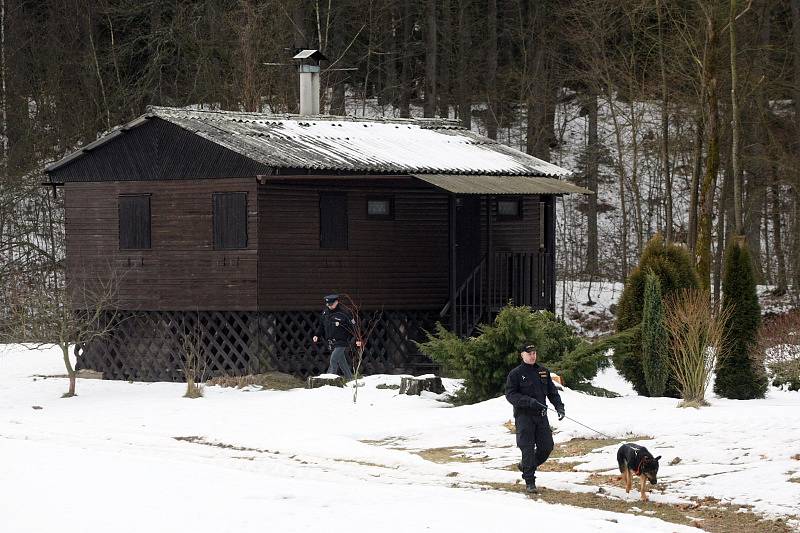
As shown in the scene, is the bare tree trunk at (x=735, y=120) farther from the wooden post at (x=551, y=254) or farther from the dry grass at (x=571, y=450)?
the dry grass at (x=571, y=450)

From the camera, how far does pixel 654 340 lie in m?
22.6

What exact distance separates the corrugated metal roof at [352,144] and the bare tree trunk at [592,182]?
1378cm

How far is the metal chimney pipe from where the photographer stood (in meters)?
32.1

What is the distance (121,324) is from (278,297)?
3.77 meters

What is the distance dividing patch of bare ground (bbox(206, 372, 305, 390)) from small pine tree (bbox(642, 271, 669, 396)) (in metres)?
6.71

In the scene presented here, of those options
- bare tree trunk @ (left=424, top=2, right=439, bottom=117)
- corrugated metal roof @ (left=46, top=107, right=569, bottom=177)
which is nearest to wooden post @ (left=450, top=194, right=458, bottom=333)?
corrugated metal roof @ (left=46, top=107, right=569, bottom=177)

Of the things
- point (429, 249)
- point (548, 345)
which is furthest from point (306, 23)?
point (548, 345)

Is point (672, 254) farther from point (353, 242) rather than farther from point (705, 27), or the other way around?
point (705, 27)

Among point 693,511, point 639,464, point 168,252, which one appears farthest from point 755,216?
point 693,511

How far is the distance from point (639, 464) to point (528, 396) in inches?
58.4

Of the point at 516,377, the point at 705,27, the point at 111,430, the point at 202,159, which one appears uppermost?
the point at 705,27

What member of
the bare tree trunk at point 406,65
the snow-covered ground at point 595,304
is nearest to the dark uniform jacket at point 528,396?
the snow-covered ground at point 595,304

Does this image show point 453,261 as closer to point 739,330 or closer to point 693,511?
point 739,330

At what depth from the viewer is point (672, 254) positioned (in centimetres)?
2423
